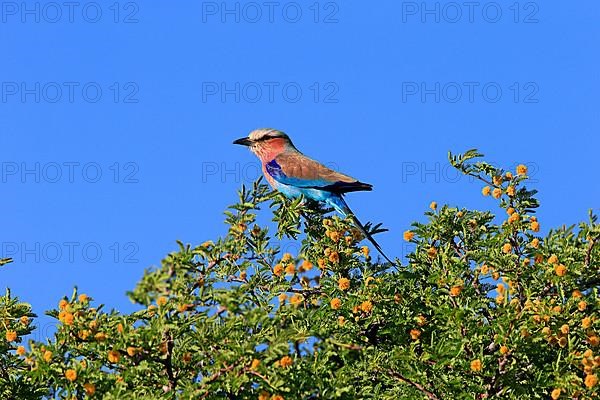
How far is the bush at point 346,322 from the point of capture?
18.7ft

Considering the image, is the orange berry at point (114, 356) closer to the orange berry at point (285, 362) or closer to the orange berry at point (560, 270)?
the orange berry at point (285, 362)

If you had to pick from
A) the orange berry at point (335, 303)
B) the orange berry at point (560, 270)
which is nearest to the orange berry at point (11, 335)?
the orange berry at point (335, 303)

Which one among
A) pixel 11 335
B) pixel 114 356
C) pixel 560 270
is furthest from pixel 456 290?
pixel 11 335

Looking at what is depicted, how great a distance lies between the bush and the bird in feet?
3.56

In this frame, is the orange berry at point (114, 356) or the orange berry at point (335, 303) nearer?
the orange berry at point (114, 356)

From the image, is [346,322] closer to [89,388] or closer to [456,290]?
[456,290]

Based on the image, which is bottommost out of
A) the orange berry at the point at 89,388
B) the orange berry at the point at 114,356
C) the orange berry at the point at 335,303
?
the orange berry at the point at 89,388

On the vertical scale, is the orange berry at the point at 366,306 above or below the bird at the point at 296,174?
below

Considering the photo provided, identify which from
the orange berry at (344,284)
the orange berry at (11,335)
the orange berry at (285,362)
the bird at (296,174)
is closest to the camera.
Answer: the orange berry at (285,362)

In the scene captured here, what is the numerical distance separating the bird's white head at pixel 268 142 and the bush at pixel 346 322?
3.32 m

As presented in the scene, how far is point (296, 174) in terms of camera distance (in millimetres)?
10492

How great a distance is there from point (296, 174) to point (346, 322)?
3.71 m

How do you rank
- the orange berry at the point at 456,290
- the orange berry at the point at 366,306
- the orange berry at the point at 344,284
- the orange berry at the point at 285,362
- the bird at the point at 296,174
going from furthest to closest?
1. the bird at the point at 296,174
2. the orange berry at the point at 344,284
3. the orange berry at the point at 366,306
4. the orange berry at the point at 456,290
5. the orange berry at the point at 285,362

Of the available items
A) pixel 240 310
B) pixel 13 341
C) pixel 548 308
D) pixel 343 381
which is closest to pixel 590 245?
pixel 548 308
